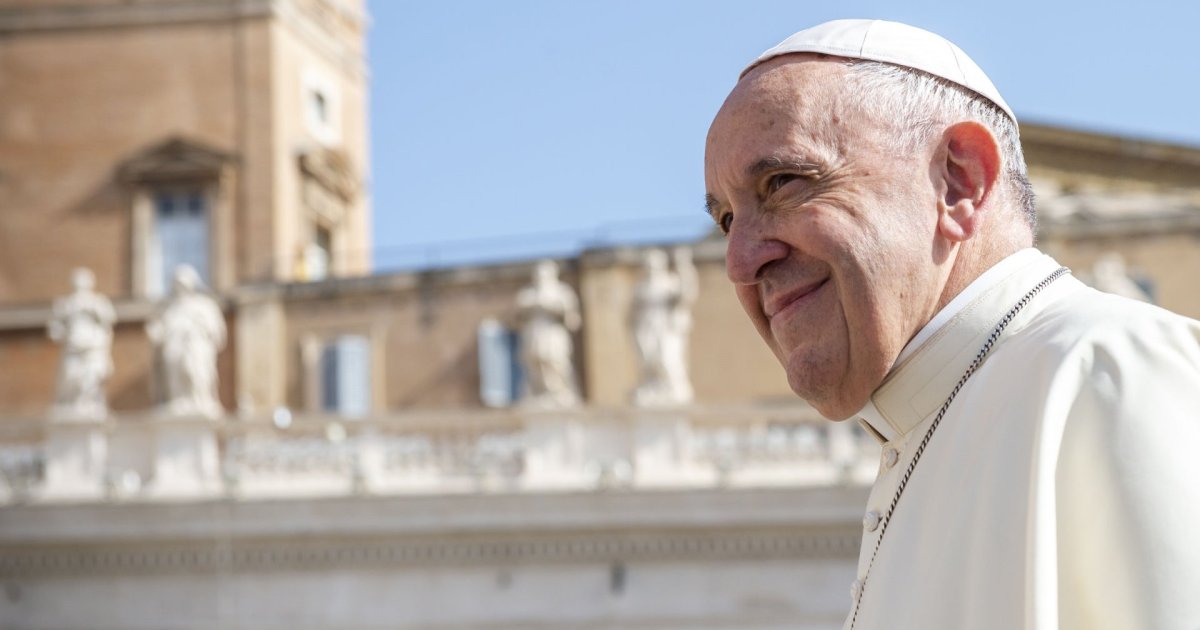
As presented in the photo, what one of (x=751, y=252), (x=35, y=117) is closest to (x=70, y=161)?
(x=35, y=117)

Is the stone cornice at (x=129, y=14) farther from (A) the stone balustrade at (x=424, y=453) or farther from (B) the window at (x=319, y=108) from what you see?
(A) the stone balustrade at (x=424, y=453)

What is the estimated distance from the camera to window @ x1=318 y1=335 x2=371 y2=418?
29375 millimetres

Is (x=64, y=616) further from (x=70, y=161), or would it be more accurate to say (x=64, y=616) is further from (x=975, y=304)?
(x=975, y=304)

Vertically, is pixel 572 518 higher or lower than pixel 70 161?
lower

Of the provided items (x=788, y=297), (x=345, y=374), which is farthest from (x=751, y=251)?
(x=345, y=374)

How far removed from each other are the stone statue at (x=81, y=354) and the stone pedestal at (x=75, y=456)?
115 millimetres

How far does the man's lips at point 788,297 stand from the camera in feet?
7.70

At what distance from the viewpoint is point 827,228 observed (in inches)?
91.0

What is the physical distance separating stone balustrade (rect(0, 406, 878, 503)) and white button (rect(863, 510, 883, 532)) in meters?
18.2

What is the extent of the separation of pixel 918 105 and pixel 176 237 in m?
28.8

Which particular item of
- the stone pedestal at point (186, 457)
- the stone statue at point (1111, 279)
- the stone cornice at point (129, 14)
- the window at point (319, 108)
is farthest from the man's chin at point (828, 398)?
the window at point (319, 108)

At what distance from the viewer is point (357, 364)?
2950 cm

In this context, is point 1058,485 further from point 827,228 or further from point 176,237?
point 176,237

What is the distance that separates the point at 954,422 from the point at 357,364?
90.2 ft
